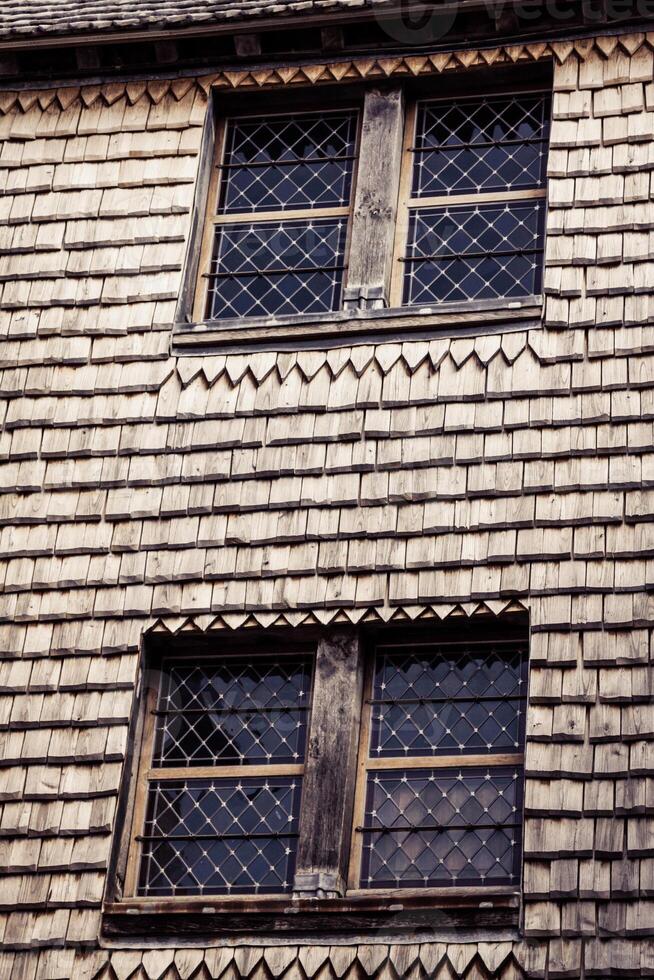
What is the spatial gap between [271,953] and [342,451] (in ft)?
9.34

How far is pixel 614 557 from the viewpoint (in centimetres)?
968

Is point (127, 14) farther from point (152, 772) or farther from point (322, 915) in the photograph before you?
point (322, 915)

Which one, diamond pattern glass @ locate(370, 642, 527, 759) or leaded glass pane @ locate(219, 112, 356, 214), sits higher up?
leaded glass pane @ locate(219, 112, 356, 214)

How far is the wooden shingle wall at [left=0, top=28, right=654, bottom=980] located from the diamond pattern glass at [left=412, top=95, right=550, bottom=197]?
30 cm

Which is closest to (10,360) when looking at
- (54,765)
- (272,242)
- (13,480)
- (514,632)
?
(13,480)

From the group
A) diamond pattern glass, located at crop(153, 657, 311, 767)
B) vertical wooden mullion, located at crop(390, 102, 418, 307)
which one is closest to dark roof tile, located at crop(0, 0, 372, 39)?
vertical wooden mullion, located at crop(390, 102, 418, 307)

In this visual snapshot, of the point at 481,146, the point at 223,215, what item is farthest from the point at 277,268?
the point at 481,146

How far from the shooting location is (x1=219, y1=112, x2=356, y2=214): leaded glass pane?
1157cm

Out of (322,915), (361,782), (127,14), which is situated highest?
(127,14)

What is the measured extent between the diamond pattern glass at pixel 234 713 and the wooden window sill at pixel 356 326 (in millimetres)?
1961

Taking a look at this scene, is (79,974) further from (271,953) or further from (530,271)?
(530,271)

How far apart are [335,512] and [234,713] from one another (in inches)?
49.1

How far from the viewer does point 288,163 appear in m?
11.7

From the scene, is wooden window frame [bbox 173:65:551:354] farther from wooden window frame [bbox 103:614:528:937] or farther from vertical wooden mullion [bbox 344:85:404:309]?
wooden window frame [bbox 103:614:528:937]
